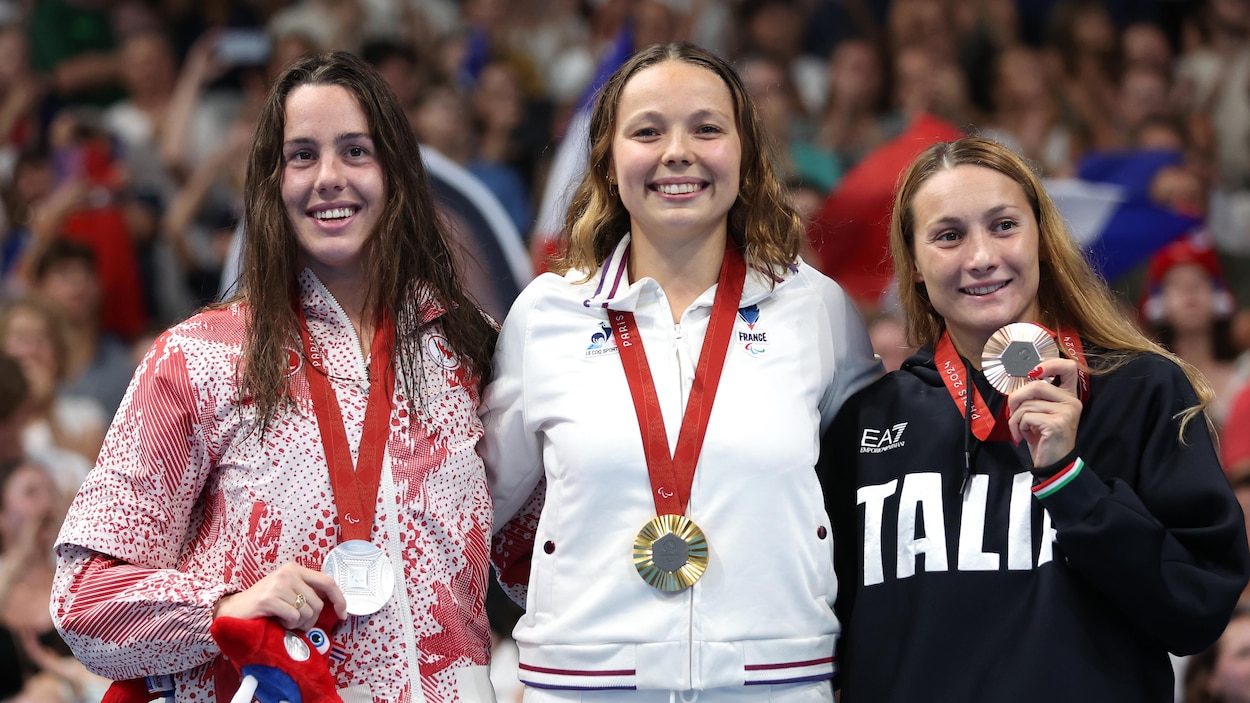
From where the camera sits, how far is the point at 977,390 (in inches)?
127

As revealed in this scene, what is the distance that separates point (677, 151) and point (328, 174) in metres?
0.78

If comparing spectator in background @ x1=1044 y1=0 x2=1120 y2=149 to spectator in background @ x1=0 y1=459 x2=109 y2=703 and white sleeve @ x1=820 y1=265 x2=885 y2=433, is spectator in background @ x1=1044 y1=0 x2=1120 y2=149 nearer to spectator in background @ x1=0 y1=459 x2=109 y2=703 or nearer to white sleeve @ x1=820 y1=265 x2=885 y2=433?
white sleeve @ x1=820 y1=265 x2=885 y2=433

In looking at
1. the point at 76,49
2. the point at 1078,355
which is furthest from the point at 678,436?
the point at 76,49

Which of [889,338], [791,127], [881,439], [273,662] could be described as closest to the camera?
[273,662]

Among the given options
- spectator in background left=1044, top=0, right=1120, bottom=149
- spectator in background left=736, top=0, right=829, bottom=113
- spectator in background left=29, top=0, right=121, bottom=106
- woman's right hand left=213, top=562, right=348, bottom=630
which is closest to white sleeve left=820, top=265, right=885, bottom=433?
woman's right hand left=213, top=562, right=348, bottom=630

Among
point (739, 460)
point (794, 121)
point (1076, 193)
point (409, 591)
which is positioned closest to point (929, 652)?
point (739, 460)

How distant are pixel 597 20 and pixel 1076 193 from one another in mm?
3376

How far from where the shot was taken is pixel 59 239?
25.3 ft

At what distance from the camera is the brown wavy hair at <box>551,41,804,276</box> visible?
3.51 m

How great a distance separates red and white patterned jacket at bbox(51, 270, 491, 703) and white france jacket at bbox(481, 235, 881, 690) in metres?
0.23

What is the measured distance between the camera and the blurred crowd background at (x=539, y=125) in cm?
694

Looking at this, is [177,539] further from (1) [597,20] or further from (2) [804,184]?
(1) [597,20]

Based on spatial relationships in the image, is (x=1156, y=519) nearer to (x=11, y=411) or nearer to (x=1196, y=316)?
(x=1196, y=316)

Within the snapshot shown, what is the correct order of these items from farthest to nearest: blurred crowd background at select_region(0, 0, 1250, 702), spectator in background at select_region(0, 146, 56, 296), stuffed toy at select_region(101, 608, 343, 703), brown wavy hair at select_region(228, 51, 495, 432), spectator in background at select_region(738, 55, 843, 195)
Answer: spectator in background at select_region(0, 146, 56, 296)
spectator in background at select_region(738, 55, 843, 195)
blurred crowd background at select_region(0, 0, 1250, 702)
brown wavy hair at select_region(228, 51, 495, 432)
stuffed toy at select_region(101, 608, 343, 703)
